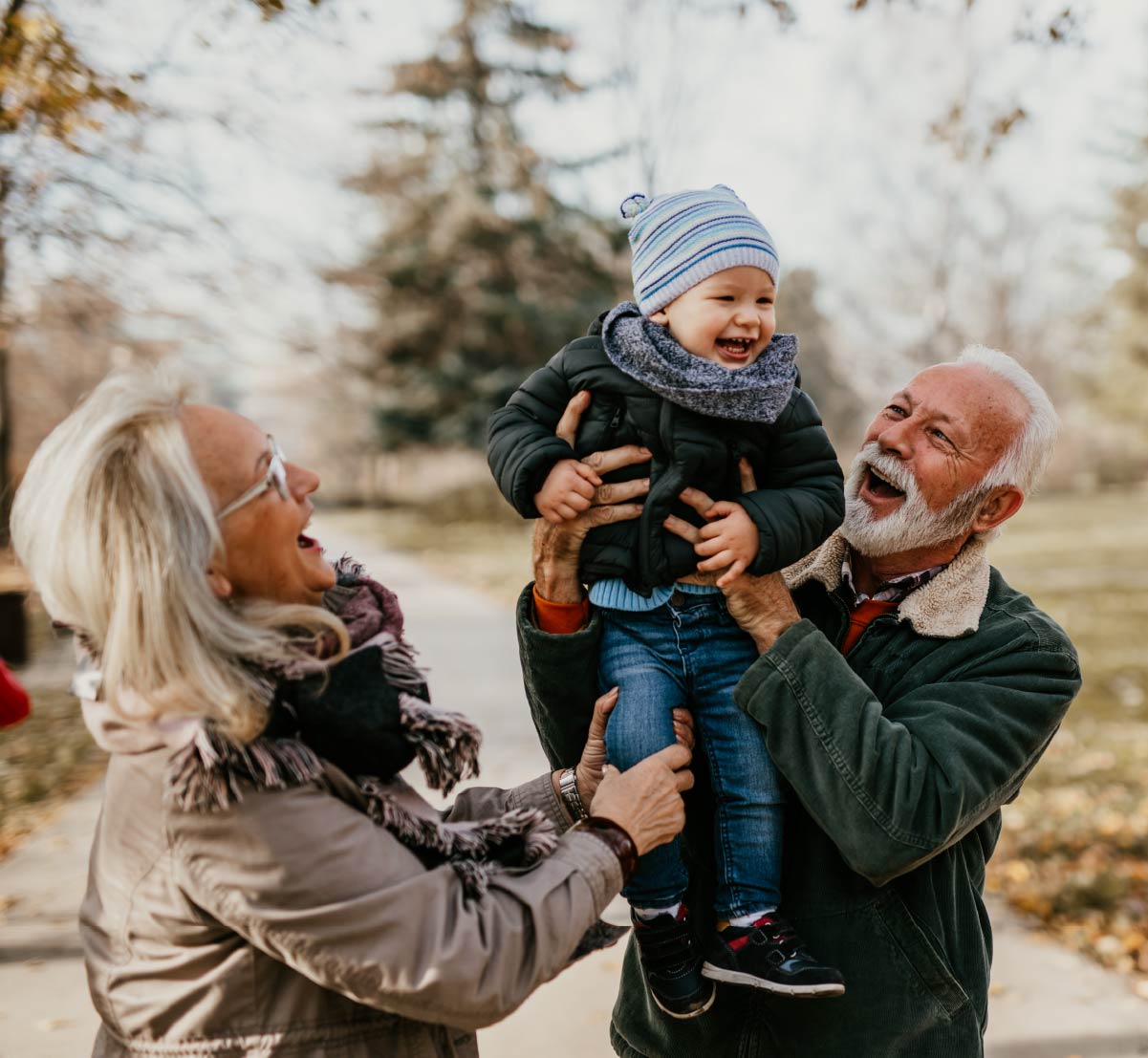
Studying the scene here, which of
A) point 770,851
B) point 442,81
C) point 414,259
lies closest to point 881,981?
point 770,851

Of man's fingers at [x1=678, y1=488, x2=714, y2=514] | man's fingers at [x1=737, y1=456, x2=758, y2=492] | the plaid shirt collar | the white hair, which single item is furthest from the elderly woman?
the white hair

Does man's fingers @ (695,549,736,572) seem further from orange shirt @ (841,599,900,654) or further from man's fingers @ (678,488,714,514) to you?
orange shirt @ (841,599,900,654)

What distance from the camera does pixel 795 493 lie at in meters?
2.21

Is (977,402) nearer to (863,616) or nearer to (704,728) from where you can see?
(863,616)

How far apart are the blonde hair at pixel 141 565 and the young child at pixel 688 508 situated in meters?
0.79

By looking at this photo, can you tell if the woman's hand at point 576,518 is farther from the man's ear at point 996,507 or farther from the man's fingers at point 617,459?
the man's ear at point 996,507

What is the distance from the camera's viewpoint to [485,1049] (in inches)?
160

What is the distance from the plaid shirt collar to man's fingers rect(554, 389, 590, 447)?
716 millimetres

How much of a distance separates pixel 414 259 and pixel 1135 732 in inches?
778

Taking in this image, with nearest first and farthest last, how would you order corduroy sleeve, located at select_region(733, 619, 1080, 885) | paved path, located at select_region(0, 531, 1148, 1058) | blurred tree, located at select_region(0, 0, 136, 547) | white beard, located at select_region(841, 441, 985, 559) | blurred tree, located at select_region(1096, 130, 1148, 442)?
corduroy sleeve, located at select_region(733, 619, 1080, 885), white beard, located at select_region(841, 441, 985, 559), paved path, located at select_region(0, 531, 1148, 1058), blurred tree, located at select_region(0, 0, 136, 547), blurred tree, located at select_region(1096, 130, 1148, 442)

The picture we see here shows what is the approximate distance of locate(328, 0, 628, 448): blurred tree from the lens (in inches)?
965

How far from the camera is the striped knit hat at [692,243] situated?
2.23 metres

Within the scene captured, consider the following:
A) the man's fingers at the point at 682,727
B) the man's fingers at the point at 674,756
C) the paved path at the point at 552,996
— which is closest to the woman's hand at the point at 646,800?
the man's fingers at the point at 674,756

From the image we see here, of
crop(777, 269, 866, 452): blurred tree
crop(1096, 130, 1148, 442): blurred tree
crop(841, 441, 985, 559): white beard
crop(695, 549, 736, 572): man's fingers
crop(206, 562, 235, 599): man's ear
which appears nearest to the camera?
crop(206, 562, 235, 599): man's ear
